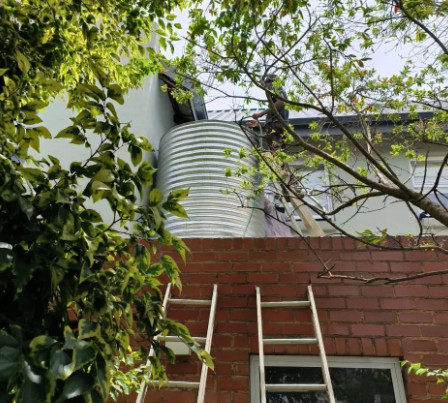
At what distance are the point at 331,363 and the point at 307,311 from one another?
0.40m

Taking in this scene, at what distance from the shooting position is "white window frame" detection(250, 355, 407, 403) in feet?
9.99

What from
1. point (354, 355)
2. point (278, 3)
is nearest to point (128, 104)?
point (278, 3)

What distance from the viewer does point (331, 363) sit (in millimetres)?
3129

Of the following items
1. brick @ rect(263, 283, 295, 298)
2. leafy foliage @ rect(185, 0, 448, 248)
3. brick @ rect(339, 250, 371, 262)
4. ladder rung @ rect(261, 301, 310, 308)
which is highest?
leafy foliage @ rect(185, 0, 448, 248)

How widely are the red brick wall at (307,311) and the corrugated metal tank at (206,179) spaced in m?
1.00

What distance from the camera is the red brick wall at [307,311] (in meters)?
3.08

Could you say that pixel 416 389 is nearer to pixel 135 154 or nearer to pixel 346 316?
pixel 346 316

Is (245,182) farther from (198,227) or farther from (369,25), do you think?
(369,25)

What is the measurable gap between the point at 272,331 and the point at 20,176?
236 cm

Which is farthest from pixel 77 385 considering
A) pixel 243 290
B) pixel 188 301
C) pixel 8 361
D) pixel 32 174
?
pixel 243 290

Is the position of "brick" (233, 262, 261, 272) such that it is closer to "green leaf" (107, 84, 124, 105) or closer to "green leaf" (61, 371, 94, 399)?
"green leaf" (107, 84, 124, 105)

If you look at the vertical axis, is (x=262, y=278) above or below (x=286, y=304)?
above

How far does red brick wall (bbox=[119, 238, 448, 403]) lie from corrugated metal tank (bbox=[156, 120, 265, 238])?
3.30 ft

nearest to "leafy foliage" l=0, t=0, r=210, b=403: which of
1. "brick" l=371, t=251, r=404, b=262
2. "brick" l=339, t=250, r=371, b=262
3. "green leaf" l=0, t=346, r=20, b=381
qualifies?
"green leaf" l=0, t=346, r=20, b=381
